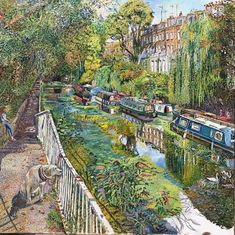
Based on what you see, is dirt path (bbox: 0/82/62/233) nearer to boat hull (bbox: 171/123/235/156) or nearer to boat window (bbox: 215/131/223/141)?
boat hull (bbox: 171/123/235/156)

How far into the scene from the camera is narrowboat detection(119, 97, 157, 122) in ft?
8.60

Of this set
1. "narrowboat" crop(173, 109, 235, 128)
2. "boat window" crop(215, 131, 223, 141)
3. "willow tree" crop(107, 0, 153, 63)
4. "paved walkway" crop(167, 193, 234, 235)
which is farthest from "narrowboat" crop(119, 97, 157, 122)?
"paved walkway" crop(167, 193, 234, 235)

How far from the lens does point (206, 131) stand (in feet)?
8.36

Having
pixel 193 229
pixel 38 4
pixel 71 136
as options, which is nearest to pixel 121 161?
pixel 71 136

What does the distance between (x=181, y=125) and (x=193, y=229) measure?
24.4 inches

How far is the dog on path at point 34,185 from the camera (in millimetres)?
2488

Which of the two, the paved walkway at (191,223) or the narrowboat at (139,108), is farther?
the narrowboat at (139,108)

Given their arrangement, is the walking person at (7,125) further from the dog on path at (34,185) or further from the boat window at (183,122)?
the boat window at (183,122)

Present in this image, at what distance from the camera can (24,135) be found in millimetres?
2576

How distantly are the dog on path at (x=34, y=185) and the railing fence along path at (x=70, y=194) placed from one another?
53 mm

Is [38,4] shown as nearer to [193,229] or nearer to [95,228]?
[95,228]

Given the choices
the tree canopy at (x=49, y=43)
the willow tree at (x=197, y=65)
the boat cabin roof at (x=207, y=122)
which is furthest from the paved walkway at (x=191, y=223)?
the tree canopy at (x=49, y=43)

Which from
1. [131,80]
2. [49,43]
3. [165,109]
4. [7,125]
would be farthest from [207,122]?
[7,125]

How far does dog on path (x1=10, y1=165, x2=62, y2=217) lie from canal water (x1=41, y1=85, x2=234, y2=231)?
0.86ft
